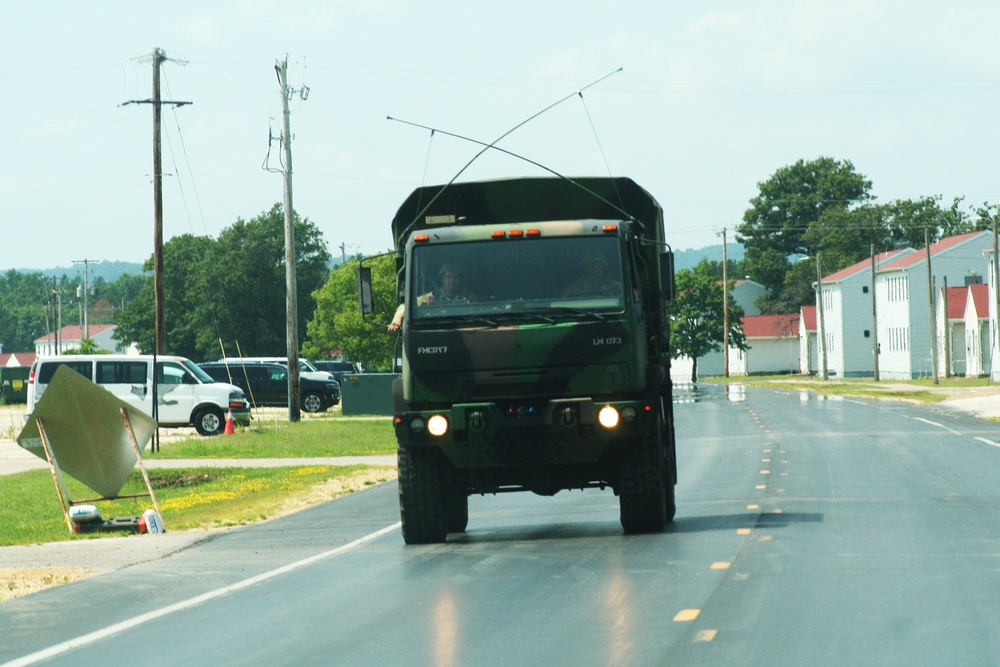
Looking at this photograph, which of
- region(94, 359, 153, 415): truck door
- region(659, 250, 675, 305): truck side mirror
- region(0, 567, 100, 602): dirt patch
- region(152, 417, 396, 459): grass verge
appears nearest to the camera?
region(0, 567, 100, 602): dirt patch

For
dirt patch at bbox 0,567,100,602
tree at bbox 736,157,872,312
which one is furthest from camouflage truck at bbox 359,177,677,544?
tree at bbox 736,157,872,312

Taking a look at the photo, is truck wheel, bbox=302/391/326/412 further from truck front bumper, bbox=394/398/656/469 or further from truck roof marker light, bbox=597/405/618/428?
truck roof marker light, bbox=597/405/618/428

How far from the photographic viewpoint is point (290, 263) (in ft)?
143

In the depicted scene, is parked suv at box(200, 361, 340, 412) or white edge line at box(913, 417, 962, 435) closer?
white edge line at box(913, 417, 962, 435)

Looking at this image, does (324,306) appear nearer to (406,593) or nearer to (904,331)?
(904,331)

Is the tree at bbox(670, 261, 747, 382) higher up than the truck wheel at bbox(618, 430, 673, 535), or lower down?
higher up

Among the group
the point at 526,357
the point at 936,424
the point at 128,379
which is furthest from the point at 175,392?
the point at 526,357

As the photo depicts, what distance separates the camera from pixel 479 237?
13.4 m

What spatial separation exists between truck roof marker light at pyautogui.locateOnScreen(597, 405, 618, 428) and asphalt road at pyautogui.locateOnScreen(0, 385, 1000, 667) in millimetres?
1113

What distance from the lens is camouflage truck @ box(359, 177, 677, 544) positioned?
13031mm

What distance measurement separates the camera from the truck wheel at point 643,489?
45.4 ft

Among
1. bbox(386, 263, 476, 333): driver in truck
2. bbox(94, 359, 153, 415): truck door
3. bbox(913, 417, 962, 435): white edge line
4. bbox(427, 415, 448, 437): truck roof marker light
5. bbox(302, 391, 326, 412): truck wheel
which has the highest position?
bbox(386, 263, 476, 333): driver in truck

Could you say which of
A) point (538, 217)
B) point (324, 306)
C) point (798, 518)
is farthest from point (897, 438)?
point (324, 306)

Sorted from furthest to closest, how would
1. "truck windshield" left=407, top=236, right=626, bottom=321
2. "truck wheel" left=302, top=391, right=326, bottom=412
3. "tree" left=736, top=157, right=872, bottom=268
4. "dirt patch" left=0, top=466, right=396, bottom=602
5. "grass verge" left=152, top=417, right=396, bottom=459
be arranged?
"tree" left=736, top=157, right=872, bottom=268
"truck wheel" left=302, top=391, right=326, bottom=412
"grass verge" left=152, top=417, right=396, bottom=459
"truck windshield" left=407, top=236, right=626, bottom=321
"dirt patch" left=0, top=466, right=396, bottom=602
